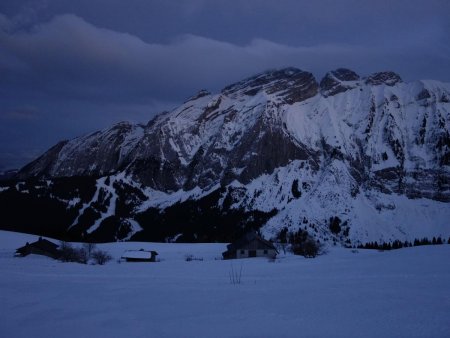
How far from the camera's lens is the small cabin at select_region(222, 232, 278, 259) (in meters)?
85.2

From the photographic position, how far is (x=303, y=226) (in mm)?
169375

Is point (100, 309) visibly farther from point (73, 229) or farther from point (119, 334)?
point (73, 229)

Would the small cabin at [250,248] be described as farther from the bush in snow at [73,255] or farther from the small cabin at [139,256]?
the bush in snow at [73,255]

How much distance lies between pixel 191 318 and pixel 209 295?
6.07 m

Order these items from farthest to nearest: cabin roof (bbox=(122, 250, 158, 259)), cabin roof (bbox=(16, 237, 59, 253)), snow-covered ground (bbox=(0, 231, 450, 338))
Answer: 1. cabin roof (bbox=(16, 237, 59, 253))
2. cabin roof (bbox=(122, 250, 158, 259))
3. snow-covered ground (bbox=(0, 231, 450, 338))

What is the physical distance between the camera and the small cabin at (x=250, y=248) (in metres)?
85.2

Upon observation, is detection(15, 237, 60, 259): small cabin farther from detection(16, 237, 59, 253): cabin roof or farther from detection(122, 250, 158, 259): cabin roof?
detection(122, 250, 158, 259): cabin roof

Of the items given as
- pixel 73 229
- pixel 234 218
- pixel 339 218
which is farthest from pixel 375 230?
pixel 73 229

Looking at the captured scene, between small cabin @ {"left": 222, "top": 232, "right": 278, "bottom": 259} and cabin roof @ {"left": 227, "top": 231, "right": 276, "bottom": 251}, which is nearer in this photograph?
small cabin @ {"left": 222, "top": 232, "right": 278, "bottom": 259}

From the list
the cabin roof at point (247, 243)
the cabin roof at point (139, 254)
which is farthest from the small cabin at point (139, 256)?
the cabin roof at point (247, 243)

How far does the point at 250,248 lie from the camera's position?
286ft

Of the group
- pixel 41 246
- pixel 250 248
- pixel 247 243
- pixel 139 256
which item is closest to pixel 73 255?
pixel 41 246

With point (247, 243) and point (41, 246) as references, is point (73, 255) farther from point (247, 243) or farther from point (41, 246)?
point (247, 243)

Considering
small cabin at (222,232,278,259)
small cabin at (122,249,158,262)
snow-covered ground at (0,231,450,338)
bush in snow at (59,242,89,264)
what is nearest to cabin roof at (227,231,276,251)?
small cabin at (222,232,278,259)
